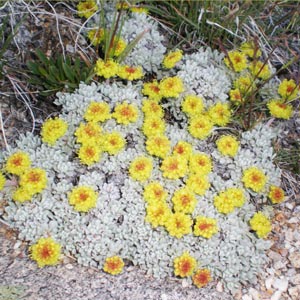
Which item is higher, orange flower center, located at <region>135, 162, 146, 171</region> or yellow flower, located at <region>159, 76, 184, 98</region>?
yellow flower, located at <region>159, 76, 184, 98</region>

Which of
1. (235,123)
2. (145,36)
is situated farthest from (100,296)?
(145,36)

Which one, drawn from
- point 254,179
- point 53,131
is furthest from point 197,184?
point 53,131

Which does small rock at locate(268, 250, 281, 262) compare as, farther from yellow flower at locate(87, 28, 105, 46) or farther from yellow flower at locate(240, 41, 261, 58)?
yellow flower at locate(87, 28, 105, 46)

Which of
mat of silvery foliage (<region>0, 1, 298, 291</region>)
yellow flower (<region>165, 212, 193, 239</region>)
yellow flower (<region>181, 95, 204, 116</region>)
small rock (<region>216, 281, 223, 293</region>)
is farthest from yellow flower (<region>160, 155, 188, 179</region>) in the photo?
small rock (<region>216, 281, 223, 293</region>)

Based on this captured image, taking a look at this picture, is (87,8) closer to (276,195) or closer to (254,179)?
(254,179)

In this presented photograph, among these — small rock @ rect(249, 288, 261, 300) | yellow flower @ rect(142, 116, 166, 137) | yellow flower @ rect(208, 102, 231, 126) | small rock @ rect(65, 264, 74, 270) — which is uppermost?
yellow flower @ rect(208, 102, 231, 126)

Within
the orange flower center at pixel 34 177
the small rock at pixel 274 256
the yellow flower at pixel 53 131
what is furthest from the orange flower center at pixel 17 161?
the small rock at pixel 274 256

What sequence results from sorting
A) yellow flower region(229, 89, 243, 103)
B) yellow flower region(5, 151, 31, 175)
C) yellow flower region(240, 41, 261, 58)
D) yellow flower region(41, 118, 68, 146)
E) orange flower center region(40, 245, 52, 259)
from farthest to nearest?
yellow flower region(240, 41, 261, 58), yellow flower region(229, 89, 243, 103), yellow flower region(41, 118, 68, 146), yellow flower region(5, 151, 31, 175), orange flower center region(40, 245, 52, 259)

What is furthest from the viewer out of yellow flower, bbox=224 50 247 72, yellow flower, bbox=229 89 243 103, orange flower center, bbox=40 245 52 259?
yellow flower, bbox=224 50 247 72

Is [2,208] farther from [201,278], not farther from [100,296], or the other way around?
[201,278]
